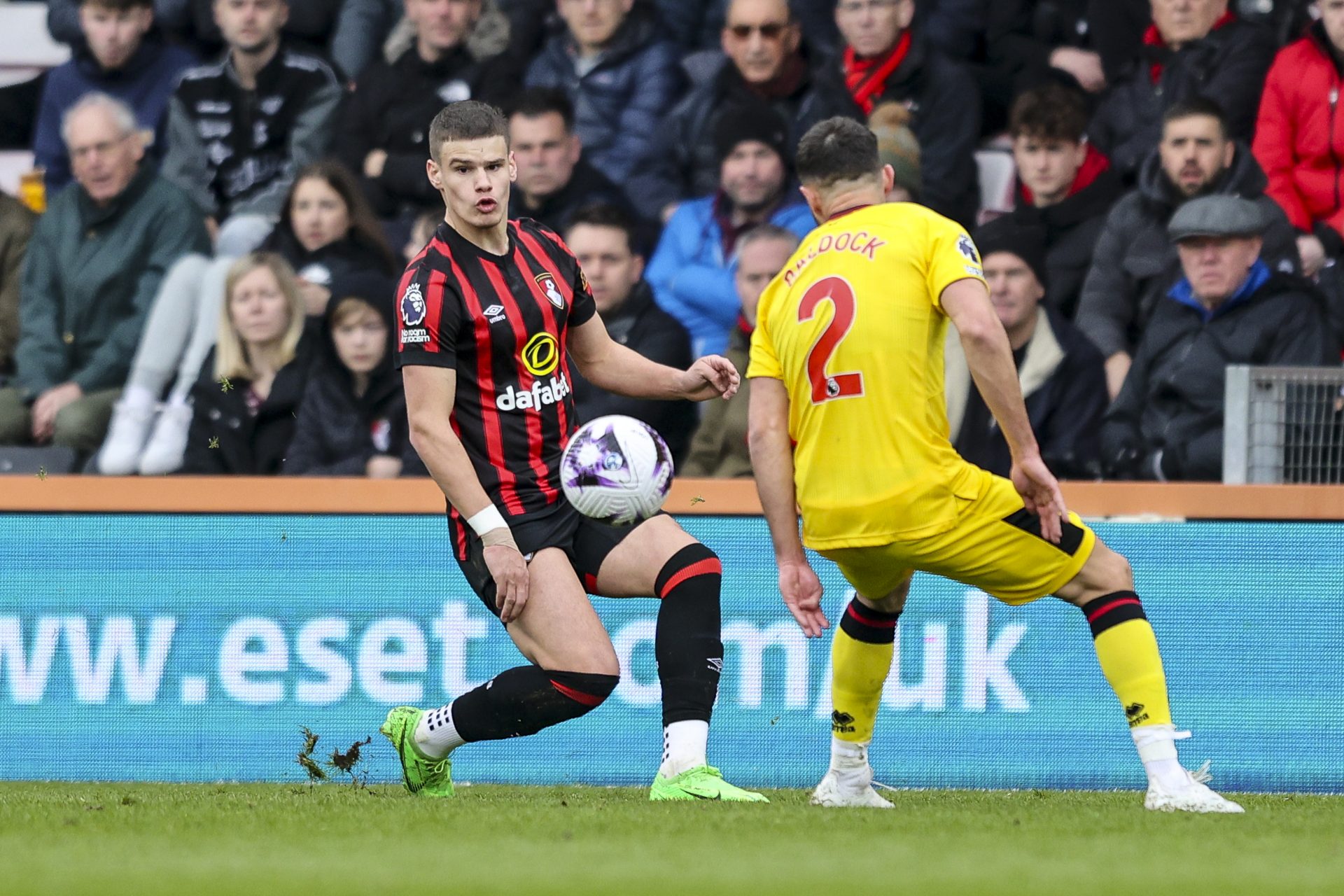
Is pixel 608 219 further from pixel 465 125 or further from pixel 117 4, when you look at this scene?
pixel 465 125

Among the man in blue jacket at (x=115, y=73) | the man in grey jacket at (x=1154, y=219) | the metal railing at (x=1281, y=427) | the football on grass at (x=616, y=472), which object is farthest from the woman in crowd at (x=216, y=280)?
the football on grass at (x=616, y=472)

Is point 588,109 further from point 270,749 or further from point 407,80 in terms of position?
point 270,749

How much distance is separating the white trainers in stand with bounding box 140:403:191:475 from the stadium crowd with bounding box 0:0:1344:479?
0.5 inches

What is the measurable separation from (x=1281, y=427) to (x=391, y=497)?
3514mm

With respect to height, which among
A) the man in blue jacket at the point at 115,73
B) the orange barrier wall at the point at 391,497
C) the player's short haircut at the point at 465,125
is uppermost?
the man in blue jacket at the point at 115,73

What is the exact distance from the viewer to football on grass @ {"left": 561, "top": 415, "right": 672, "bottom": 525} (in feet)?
16.8

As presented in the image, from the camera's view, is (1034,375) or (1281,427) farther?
(1034,375)

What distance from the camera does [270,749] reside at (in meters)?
7.10

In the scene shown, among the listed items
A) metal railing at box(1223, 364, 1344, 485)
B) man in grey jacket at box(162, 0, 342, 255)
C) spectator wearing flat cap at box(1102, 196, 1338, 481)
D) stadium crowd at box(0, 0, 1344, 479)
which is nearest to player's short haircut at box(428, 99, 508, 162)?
metal railing at box(1223, 364, 1344, 485)

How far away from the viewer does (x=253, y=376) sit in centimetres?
933

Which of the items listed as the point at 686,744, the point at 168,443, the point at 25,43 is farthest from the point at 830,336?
the point at 25,43

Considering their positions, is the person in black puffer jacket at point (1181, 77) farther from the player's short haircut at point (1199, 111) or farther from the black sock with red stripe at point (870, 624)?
the black sock with red stripe at point (870, 624)

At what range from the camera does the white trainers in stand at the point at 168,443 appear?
30.1ft

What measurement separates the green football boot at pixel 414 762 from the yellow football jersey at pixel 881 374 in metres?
1.48
